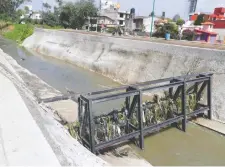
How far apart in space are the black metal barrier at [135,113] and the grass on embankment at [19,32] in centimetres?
3868

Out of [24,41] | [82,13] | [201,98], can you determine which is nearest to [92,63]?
[201,98]

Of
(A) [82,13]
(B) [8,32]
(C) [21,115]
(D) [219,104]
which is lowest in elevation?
(D) [219,104]

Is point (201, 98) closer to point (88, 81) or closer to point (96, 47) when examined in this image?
point (88, 81)

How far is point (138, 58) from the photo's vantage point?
20141 mm

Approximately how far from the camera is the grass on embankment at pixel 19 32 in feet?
149

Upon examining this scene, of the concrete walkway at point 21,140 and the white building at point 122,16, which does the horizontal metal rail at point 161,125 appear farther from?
the white building at point 122,16

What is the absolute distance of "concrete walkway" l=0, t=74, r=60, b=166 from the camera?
13.9 ft

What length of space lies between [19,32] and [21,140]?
48278mm

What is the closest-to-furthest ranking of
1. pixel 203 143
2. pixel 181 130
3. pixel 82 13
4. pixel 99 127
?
pixel 99 127 → pixel 203 143 → pixel 181 130 → pixel 82 13

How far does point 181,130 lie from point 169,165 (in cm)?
310

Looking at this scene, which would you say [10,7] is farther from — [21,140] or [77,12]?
[21,140]

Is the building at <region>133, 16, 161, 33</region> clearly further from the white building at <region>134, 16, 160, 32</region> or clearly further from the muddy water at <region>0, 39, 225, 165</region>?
the muddy water at <region>0, 39, 225, 165</region>

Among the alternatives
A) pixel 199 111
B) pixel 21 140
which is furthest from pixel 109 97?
pixel 199 111

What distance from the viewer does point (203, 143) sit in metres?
10.4
